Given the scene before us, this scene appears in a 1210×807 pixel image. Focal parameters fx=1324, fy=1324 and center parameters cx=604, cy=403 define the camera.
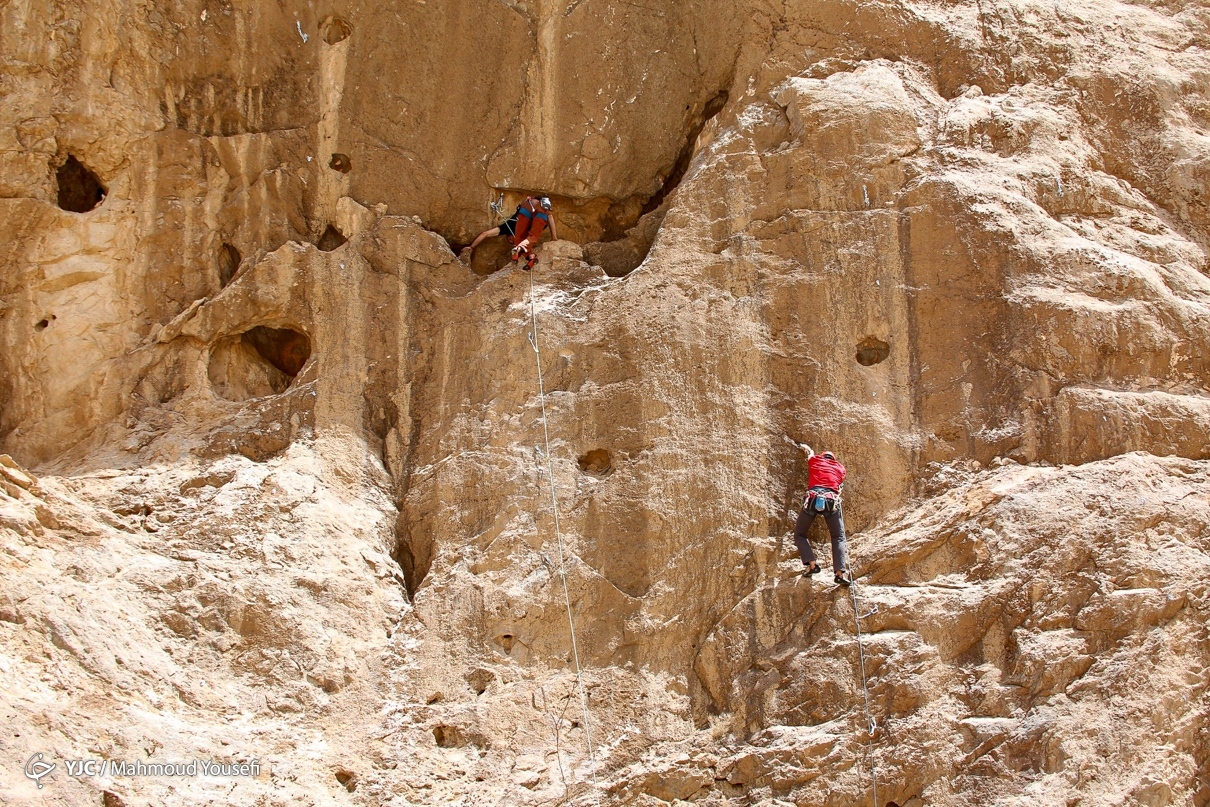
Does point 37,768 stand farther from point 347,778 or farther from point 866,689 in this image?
point 866,689

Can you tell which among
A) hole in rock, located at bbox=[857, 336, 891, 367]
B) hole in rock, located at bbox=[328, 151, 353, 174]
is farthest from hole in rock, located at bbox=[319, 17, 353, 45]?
hole in rock, located at bbox=[857, 336, 891, 367]

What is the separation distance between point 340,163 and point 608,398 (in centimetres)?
311

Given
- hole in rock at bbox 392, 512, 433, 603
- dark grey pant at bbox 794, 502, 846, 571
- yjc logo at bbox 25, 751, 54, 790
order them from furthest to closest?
1. hole in rock at bbox 392, 512, 433, 603
2. dark grey pant at bbox 794, 502, 846, 571
3. yjc logo at bbox 25, 751, 54, 790

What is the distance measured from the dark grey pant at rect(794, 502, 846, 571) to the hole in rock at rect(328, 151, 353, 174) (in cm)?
472

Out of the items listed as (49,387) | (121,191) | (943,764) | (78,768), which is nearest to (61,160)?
(121,191)

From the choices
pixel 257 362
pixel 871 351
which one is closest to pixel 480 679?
pixel 257 362

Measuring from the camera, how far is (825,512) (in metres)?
8.67

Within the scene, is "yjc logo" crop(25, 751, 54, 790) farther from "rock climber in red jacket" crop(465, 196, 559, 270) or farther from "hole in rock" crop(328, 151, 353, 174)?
"hole in rock" crop(328, 151, 353, 174)

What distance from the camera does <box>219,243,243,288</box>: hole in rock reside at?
34.1ft

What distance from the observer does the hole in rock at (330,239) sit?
10.6 meters

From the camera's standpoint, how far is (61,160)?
10367 mm

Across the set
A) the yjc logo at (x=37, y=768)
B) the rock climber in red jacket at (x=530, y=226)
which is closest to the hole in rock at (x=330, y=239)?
the rock climber in red jacket at (x=530, y=226)

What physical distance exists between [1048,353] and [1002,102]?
2.20 meters

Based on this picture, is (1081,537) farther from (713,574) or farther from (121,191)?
(121,191)
